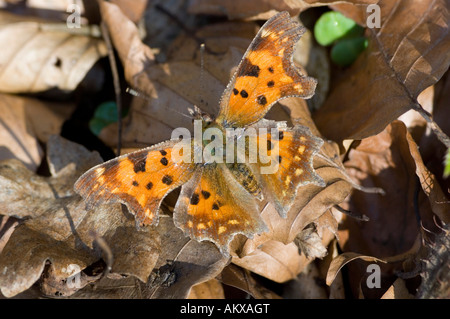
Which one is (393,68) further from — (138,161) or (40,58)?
(40,58)

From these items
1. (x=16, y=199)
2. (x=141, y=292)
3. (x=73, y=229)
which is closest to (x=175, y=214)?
(x=141, y=292)

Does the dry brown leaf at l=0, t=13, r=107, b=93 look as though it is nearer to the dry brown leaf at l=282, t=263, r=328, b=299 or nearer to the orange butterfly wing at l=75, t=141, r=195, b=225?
the orange butterfly wing at l=75, t=141, r=195, b=225

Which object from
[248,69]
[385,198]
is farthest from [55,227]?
[385,198]

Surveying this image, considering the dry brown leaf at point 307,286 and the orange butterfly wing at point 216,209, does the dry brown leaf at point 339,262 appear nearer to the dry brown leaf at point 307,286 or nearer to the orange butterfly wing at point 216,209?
the dry brown leaf at point 307,286

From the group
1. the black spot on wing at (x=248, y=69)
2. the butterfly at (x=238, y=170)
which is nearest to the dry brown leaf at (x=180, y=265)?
the butterfly at (x=238, y=170)

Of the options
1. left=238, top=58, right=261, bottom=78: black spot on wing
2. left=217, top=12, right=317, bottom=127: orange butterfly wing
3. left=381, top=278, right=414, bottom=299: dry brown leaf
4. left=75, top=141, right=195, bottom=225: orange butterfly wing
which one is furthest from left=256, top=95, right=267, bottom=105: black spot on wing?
left=381, top=278, right=414, bottom=299: dry brown leaf
